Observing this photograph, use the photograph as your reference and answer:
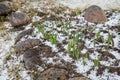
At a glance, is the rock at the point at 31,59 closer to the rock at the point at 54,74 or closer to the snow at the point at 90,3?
the rock at the point at 54,74

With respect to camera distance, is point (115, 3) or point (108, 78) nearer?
point (108, 78)

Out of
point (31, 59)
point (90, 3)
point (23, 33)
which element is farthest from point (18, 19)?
point (90, 3)

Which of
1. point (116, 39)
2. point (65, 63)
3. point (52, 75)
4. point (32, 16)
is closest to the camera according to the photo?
point (52, 75)

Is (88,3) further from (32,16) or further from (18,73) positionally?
(18,73)

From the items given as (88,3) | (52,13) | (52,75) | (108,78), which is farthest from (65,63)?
(88,3)

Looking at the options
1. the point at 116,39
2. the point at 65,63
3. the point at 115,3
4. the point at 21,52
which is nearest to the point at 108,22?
the point at 116,39

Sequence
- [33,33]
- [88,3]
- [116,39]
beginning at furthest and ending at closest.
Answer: [88,3]
[33,33]
[116,39]

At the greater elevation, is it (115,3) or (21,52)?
(115,3)
